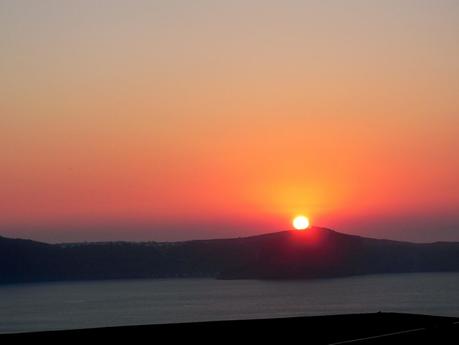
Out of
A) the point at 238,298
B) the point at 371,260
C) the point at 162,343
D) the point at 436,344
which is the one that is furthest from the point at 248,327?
the point at 371,260

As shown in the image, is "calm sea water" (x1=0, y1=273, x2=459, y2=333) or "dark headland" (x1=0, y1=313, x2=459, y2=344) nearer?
"dark headland" (x1=0, y1=313, x2=459, y2=344)

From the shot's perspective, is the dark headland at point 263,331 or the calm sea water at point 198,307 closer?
the dark headland at point 263,331

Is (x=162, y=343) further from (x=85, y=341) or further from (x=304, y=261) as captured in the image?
(x=304, y=261)

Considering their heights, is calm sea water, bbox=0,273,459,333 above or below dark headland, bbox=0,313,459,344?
above

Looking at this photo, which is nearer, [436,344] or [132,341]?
[436,344]

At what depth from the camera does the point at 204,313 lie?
265 ft

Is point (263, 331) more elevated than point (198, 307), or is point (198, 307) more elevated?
point (198, 307)

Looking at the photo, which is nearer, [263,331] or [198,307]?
[263,331]

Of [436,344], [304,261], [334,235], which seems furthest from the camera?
[304,261]

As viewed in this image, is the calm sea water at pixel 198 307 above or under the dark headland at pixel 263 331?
above

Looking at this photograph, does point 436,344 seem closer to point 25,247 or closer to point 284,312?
point 284,312

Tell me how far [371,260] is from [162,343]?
17960 centimetres

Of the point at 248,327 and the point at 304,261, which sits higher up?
the point at 304,261

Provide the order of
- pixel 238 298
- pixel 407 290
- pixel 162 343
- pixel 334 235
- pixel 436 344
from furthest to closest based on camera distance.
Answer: pixel 334 235
pixel 407 290
pixel 238 298
pixel 162 343
pixel 436 344
